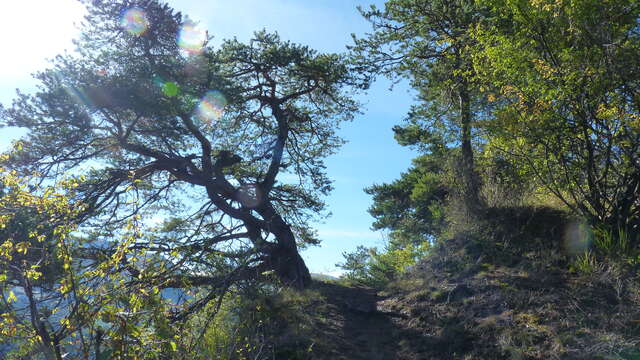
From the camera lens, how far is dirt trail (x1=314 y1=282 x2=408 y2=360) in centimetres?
656

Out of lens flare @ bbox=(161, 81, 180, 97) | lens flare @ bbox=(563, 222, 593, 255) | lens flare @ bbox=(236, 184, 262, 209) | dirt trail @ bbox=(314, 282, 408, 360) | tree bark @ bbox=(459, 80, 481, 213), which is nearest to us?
dirt trail @ bbox=(314, 282, 408, 360)

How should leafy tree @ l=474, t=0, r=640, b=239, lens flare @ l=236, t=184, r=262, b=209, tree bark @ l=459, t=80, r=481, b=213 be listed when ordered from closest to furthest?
1. leafy tree @ l=474, t=0, r=640, b=239
2. tree bark @ l=459, t=80, r=481, b=213
3. lens flare @ l=236, t=184, r=262, b=209

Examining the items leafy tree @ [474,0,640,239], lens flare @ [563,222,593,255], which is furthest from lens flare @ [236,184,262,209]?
lens flare @ [563,222,593,255]

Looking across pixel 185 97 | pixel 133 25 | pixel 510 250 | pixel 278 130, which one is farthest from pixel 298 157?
pixel 510 250

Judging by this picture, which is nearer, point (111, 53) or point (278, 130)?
point (111, 53)

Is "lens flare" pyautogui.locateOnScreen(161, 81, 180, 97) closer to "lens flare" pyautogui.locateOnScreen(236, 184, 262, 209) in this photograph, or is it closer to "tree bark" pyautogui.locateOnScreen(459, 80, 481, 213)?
"lens flare" pyautogui.locateOnScreen(236, 184, 262, 209)

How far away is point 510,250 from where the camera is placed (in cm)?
780

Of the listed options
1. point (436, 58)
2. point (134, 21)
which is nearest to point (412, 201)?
point (436, 58)

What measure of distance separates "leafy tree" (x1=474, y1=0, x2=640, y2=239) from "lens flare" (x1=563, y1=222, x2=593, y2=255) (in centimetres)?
30

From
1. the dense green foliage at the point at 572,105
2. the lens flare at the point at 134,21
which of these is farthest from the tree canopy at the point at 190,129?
the dense green foliage at the point at 572,105

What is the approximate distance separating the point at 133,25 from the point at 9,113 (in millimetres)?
2920

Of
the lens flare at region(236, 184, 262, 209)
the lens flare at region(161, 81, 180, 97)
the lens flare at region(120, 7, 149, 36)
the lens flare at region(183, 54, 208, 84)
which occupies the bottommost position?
the lens flare at region(236, 184, 262, 209)

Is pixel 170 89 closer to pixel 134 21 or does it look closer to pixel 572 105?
pixel 134 21

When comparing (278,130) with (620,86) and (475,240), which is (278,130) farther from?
(620,86)
